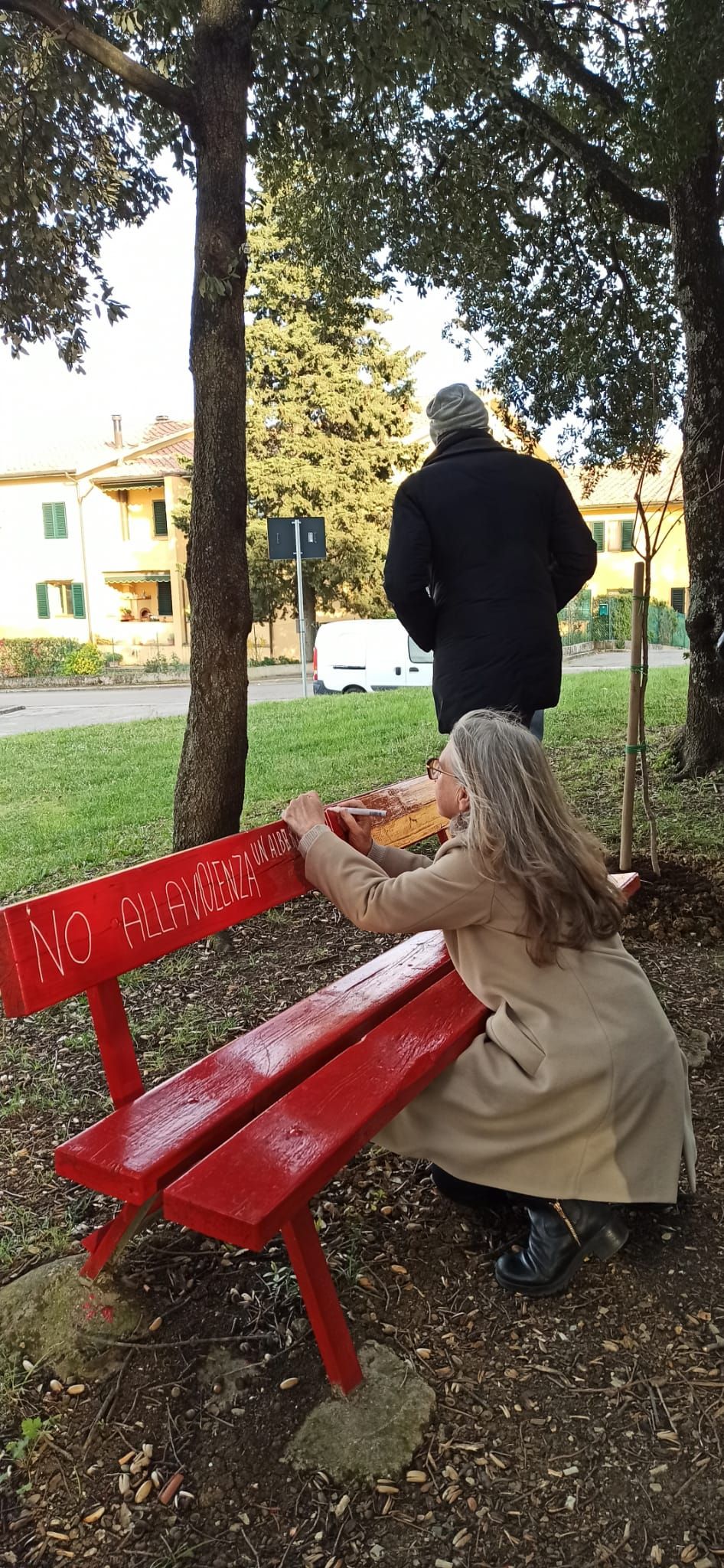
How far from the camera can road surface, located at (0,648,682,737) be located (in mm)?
15750

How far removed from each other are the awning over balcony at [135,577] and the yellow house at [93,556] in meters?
0.04

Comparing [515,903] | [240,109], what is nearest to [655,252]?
[240,109]

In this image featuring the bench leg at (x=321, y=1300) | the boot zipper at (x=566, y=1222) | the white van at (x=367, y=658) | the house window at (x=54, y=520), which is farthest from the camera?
the house window at (x=54, y=520)

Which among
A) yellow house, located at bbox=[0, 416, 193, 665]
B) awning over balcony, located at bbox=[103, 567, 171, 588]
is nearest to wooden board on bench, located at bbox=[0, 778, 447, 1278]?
yellow house, located at bbox=[0, 416, 193, 665]

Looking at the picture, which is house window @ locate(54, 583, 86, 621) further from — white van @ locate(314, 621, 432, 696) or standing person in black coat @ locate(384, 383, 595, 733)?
standing person in black coat @ locate(384, 383, 595, 733)

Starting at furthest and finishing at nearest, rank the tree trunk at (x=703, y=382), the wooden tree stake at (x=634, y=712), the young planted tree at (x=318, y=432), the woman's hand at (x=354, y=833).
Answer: the young planted tree at (x=318, y=432), the tree trunk at (x=703, y=382), the wooden tree stake at (x=634, y=712), the woman's hand at (x=354, y=833)

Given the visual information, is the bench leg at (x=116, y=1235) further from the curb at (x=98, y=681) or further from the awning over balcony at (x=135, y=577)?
the awning over balcony at (x=135, y=577)

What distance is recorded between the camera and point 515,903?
7.09 ft

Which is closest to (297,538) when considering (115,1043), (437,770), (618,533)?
(437,770)

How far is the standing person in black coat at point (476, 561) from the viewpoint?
122 inches

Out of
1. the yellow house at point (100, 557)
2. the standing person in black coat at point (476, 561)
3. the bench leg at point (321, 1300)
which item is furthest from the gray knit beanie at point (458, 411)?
the yellow house at point (100, 557)

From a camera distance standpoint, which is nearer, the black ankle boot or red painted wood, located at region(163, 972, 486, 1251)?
red painted wood, located at region(163, 972, 486, 1251)

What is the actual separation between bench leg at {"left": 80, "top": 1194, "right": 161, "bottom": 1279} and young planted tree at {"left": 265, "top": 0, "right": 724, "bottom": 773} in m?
4.65

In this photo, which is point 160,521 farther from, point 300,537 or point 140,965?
point 140,965
